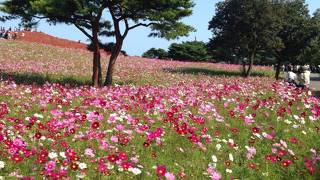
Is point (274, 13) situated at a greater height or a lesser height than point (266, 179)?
greater

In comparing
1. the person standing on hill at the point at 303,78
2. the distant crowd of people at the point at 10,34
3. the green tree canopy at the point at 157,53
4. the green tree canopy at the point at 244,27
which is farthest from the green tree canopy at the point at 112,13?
the green tree canopy at the point at 157,53

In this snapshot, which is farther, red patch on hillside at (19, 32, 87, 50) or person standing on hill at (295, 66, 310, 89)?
red patch on hillside at (19, 32, 87, 50)

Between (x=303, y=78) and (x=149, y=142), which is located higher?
(x=303, y=78)

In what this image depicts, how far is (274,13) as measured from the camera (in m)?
38.2

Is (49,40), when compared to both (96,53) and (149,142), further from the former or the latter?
(149,142)

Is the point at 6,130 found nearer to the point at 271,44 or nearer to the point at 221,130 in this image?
the point at 221,130

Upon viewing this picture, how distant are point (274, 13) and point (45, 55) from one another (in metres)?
18.7

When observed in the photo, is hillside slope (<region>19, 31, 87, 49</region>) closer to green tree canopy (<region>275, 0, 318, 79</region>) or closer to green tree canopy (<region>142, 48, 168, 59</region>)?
green tree canopy (<region>142, 48, 168, 59</region>)

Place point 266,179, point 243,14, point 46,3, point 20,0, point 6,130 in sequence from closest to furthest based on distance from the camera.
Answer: point 266,179 → point 6,130 → point 46,3 → point 20,0 → point 243,14

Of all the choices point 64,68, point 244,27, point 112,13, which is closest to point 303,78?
point 112,13

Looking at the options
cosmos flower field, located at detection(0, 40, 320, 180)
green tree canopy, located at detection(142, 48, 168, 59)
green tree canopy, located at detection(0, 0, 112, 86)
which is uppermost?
green tree canopy, located at detection(0, 0, 112, 86)

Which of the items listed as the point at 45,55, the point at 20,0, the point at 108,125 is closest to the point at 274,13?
the point at 45,55

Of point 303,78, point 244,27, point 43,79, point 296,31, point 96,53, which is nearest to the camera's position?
point 303,78

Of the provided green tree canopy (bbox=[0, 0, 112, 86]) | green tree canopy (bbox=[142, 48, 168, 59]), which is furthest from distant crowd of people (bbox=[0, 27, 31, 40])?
green tree canopy (bbox=[0, 0, 112, 86])
